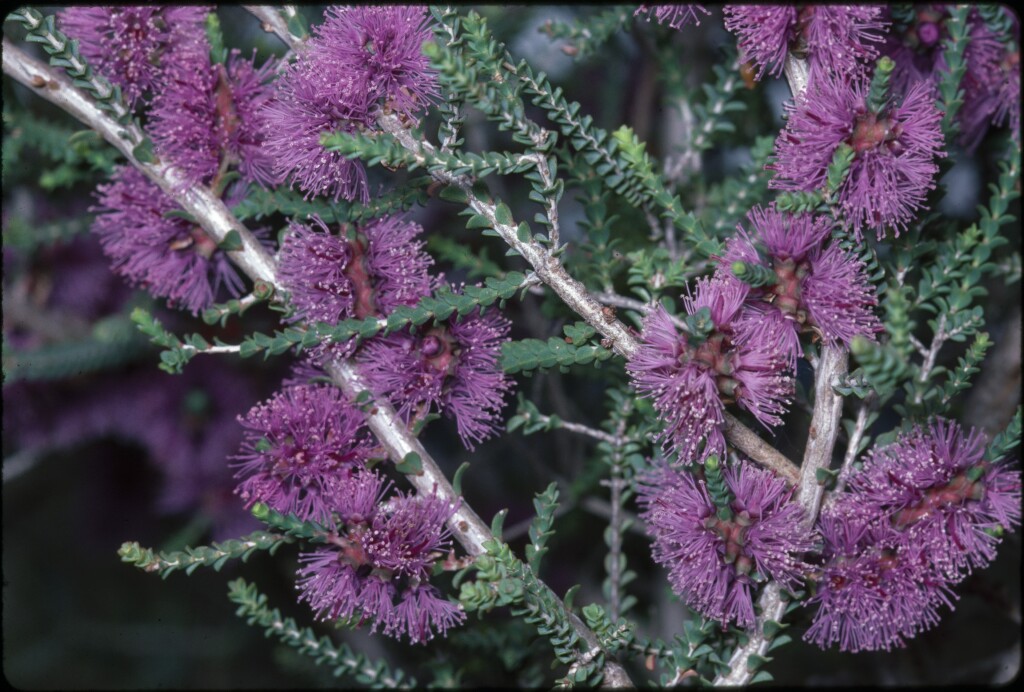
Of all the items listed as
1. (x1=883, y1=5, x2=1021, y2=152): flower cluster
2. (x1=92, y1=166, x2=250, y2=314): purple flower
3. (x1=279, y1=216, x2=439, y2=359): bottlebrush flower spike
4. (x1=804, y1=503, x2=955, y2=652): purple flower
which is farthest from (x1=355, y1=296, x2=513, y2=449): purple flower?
(x1=883, y1=5, x2=1021, y2=152): flower cluster

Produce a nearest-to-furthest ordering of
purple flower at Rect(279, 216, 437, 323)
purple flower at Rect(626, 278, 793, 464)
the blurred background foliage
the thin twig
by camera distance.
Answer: purple flower at Rect(626, 278, 793, 464)
purple flower at Rect(279, 216, 437, 323)
the thin twig
the blurred background foliage

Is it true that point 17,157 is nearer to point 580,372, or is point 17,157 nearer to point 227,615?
point 580,372

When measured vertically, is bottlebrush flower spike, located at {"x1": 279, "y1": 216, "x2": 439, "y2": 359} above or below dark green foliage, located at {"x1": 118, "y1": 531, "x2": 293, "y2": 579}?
above

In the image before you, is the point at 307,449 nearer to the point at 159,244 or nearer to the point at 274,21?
the point at 159,244

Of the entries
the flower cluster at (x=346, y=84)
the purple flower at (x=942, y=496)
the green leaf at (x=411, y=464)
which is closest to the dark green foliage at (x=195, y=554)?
the green leaf at (x=411, y=464)

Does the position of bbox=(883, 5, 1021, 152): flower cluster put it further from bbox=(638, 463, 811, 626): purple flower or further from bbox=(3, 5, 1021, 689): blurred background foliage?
bbox=(638, 463, 811, 626): purple flower

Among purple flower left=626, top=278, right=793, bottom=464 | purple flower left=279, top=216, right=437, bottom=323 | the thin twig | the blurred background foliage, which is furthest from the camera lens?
the blurred background foliage

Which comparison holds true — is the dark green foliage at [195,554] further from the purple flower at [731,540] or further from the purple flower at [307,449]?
the purple flower at [731,540]

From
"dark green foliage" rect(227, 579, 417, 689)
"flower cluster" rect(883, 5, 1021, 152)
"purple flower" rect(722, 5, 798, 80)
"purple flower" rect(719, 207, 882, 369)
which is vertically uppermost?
"flower cluster" rect(883, 5, 1021, 152)

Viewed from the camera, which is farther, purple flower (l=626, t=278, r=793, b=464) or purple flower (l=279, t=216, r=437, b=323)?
Answer: purple flower (l=279, t=216, r=437, b=323)
